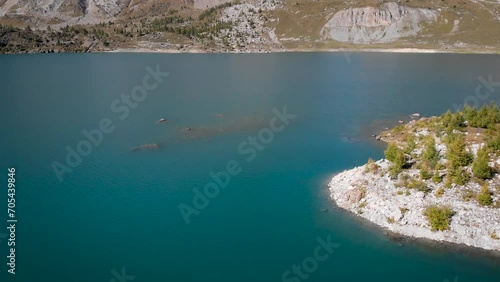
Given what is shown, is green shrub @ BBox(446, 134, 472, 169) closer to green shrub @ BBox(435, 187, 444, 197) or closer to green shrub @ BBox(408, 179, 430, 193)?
green shrub @ BBox(435, 187, 444, 197)

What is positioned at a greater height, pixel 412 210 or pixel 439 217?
pixel 439 217

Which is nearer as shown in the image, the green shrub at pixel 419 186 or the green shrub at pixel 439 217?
the green shrub at pixel 439 217

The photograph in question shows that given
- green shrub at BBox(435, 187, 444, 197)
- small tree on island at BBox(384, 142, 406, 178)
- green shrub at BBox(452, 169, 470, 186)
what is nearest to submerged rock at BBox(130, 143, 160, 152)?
small tree on island at BBox(384, 142, 406, 178)

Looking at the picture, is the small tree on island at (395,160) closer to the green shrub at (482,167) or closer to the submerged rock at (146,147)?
the green shrub at (482,167)

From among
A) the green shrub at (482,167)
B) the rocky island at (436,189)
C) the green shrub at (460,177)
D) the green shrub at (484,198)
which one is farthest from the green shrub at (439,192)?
the green shrub at (482,167)

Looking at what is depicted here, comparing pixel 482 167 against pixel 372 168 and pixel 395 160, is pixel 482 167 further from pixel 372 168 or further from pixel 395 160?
pixel 372 168

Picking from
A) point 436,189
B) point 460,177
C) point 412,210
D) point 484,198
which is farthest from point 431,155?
point 412,210

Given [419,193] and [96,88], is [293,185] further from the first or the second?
[96,88]
